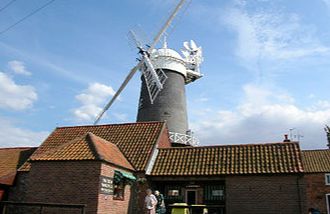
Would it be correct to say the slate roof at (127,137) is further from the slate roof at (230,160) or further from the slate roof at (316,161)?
the slate roof at (316,161)

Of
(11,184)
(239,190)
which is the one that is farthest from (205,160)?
(11,184)

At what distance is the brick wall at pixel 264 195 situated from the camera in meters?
16.3

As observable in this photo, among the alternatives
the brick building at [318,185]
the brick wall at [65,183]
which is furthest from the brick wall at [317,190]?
the brick wall at [65,183]

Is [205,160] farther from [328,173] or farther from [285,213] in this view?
[328,173]

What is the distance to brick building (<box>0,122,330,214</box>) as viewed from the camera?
50.9 ft

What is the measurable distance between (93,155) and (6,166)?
829 centimetres

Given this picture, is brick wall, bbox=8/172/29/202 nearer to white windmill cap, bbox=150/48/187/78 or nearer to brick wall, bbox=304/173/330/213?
white windmill cap, bbox=150/48/187/78

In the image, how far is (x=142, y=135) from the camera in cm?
2084

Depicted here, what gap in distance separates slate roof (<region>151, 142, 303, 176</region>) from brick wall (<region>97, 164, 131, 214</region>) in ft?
7.15

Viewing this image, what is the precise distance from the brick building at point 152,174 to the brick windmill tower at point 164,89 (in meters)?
5.93

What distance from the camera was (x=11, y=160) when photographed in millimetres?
21859

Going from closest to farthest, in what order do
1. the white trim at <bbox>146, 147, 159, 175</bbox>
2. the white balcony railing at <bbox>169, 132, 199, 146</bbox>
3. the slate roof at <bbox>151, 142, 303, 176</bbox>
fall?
the slate roof at <bbox>151, 142, 303, 176</bbox> < the white trim at <bbox>146, 147, 159, 175</bbox> < the white balcony railing at <bbox>169, 132, 199, 146</bbox>

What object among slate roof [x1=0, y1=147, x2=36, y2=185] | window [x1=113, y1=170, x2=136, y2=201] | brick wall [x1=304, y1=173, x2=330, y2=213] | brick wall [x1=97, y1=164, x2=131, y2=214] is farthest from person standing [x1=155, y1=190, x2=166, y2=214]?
brick wall [x1=304, y1=173, x2=330, y2=213]

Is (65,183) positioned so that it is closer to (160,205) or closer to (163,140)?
(160,205)
